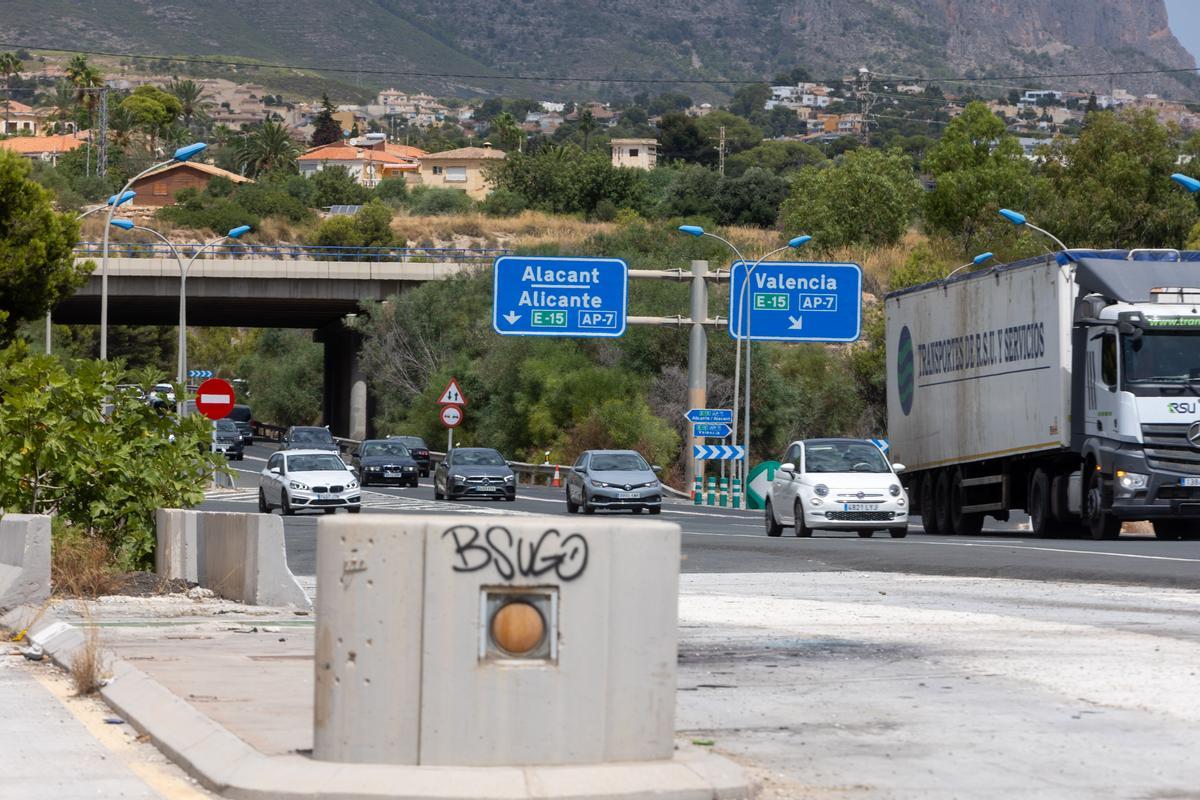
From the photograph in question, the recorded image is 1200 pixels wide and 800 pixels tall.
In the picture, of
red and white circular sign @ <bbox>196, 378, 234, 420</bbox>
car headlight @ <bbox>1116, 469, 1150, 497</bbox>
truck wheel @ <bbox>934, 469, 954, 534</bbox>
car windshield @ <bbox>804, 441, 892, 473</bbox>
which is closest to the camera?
car headlight @ <bbox>1116, 469, 1150, 497</bbox>

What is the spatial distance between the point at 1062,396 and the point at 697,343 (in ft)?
77.7

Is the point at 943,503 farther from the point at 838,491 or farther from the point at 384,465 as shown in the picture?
the point at 384,465

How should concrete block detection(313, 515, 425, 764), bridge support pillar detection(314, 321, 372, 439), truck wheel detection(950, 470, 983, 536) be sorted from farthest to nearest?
bridge support pillar detection(314, 321, 372, 439) < truck wheel detection(950, 470, 983, 536) < concrete block detection(313, 515, 425, 764)

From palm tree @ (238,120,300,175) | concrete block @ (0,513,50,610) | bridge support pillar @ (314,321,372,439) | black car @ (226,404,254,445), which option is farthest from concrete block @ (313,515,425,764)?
palm tree @ (238,120,300,175)

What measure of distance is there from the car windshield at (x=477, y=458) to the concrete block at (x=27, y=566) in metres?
34.6

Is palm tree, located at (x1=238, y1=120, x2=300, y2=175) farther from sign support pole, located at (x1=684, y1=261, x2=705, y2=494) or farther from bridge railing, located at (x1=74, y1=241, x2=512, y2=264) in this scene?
sign support pole, located at (x1=684, y1=261, x2=705, y2=494)

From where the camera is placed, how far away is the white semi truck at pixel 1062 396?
89.0ft

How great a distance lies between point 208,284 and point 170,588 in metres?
61.0

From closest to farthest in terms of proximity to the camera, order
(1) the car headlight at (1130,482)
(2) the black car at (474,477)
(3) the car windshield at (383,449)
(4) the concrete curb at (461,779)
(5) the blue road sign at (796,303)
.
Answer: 1. (4) the concrete curb at (461,779)
2. (1) the car headlight at (1130,482)
3. (2) the black car at (474,477)
4. (5) the blue road sign at (796,303)
5. (3) the car windshield at (383,449)

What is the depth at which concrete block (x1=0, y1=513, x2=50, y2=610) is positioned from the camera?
52.0ft

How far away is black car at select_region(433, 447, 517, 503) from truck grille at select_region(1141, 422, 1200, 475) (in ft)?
82.1

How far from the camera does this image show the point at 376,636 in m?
7.65

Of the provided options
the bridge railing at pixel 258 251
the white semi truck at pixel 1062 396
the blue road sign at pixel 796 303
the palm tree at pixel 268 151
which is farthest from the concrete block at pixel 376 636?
the palm tree at pixel 268 151

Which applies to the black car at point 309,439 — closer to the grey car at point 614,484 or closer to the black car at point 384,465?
the black car at point 384,465
